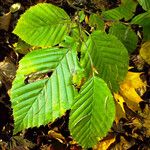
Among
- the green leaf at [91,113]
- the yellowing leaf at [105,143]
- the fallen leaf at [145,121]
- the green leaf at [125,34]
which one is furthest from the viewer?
the fallen leaf at [145,121]

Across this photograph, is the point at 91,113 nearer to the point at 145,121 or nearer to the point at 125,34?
the point at 125,34

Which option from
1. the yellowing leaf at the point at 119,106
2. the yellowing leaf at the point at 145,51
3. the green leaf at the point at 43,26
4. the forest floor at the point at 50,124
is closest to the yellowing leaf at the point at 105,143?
the forest floor at the point at 50,124

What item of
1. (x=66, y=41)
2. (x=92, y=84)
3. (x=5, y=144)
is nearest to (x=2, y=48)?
(x=5, y=144)

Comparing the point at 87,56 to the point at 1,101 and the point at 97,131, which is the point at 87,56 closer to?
the point at 97,131

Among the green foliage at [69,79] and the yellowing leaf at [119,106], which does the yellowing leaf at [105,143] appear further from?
the green foliage at [69,79]

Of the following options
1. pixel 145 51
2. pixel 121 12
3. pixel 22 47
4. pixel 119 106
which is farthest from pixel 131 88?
pixel 22 47

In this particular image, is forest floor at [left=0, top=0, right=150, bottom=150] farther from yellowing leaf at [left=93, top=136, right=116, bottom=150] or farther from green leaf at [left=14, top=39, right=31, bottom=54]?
green leaf at [left=14, top=39, right=31, bottom=54]
